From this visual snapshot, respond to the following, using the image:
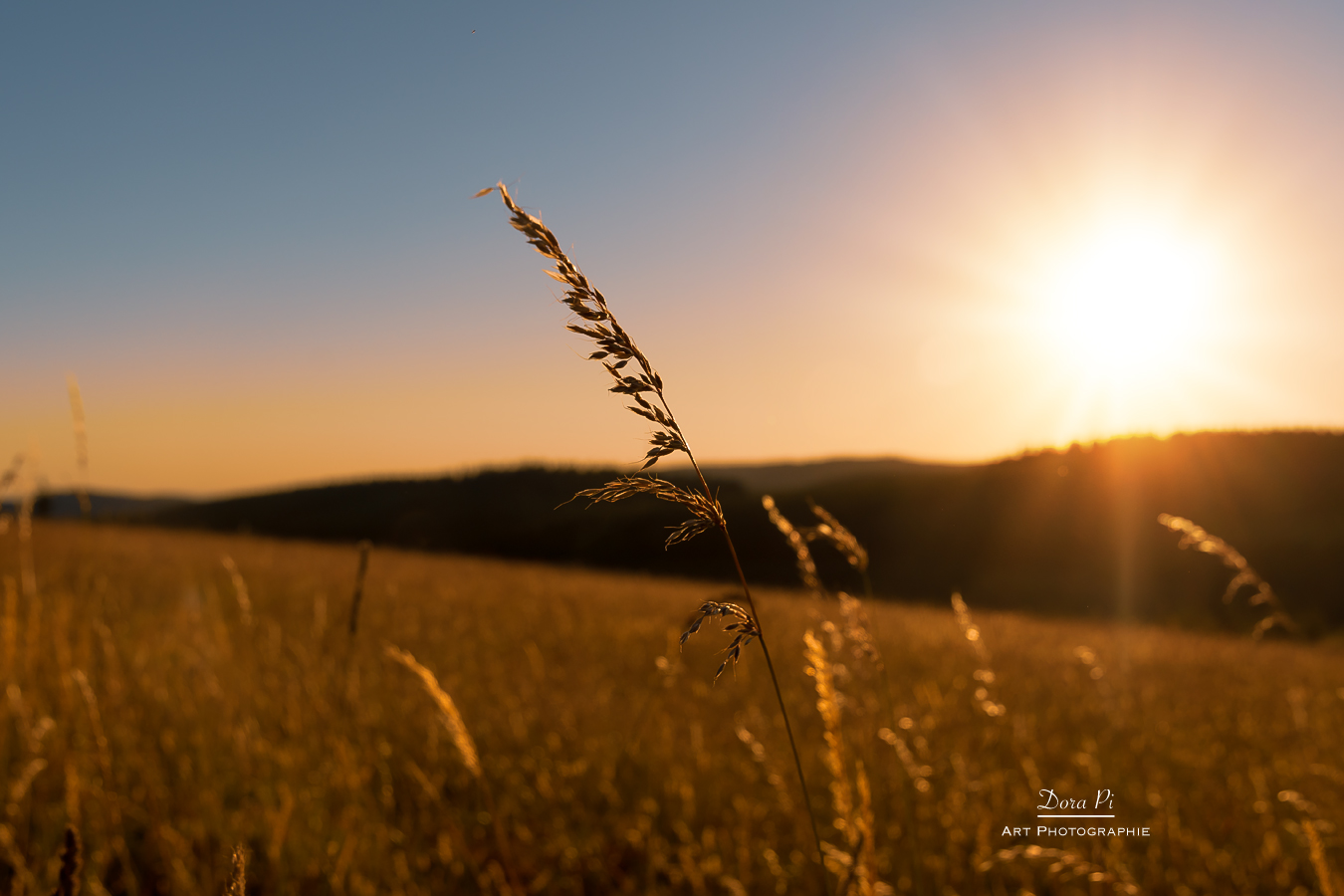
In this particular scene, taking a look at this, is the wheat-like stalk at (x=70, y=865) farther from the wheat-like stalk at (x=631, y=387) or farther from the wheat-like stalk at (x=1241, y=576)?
the wheat-like stalk at (x=1241, y=576)

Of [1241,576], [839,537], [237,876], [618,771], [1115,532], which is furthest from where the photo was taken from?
[1115,532]

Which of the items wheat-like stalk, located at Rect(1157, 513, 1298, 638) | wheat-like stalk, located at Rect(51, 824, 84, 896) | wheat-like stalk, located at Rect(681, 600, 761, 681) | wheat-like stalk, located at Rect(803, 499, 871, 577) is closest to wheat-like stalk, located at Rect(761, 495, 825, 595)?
wheat-like stalk, located at Rect(803, 499, 871, 577)

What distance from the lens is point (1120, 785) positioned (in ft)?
10.1

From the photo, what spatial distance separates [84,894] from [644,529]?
30088 millimetres

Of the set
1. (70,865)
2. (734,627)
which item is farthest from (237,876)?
(734,627)

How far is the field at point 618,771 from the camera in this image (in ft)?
7.28

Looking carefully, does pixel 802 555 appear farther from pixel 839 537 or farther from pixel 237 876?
pixel 237 876

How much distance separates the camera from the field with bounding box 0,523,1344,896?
2.22 metres

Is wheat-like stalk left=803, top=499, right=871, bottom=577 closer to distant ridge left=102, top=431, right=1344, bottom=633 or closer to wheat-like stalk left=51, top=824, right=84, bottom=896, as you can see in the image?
wheat-like stalk left=51, top=824, right=84, bottom=896

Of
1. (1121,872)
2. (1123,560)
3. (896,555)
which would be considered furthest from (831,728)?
(896,555)

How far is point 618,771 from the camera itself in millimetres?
3254

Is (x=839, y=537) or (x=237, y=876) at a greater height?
(x=839, y=537)

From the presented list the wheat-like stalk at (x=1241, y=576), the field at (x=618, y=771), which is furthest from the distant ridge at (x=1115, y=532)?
the wheat-like stalk at (x=1241, y=576)

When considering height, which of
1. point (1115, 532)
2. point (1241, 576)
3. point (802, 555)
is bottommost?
point (1115, 532)
